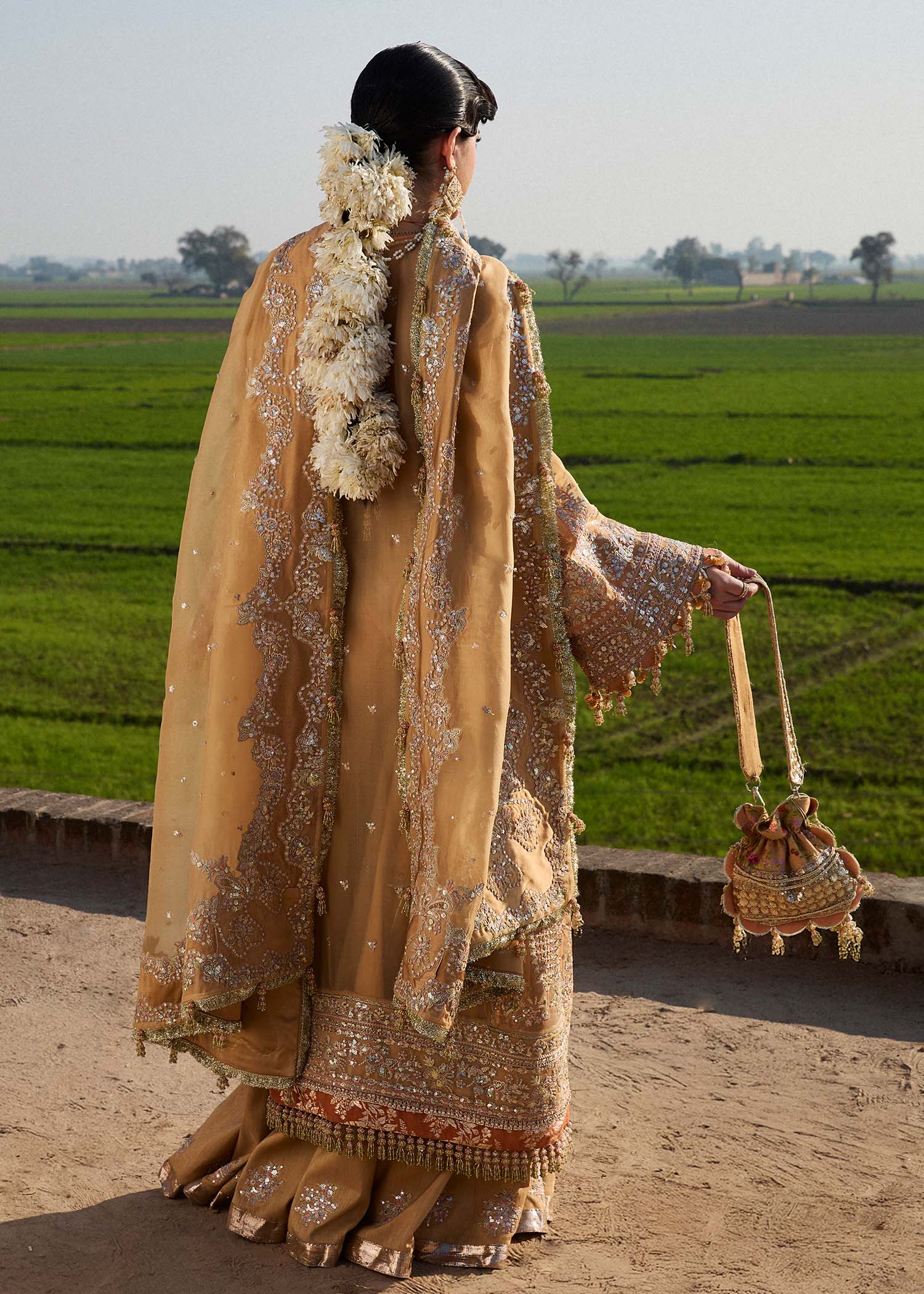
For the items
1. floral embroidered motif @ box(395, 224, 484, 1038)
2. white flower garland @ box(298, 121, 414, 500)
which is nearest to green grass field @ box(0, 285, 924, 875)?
floral embroidered motif @ box(395, 224, 484, 1038)

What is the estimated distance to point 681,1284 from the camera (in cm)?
276

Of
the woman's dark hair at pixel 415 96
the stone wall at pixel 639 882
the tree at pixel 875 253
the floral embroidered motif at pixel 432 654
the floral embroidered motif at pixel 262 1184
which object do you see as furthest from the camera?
the tree at pixel 875 253

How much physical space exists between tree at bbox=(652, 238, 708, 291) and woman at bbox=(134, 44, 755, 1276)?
12636 cm

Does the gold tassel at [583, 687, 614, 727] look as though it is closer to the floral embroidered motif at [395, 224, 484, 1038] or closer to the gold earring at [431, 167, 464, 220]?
the floral embroidered motif at [395, 224, 484, 1038]

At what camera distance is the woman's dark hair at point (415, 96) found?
2623 millimetres

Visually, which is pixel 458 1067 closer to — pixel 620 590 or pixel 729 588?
pixel 620 590

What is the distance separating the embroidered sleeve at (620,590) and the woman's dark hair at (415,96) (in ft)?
2.15

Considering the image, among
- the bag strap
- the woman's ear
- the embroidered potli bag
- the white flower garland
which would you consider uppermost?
the woman's ear

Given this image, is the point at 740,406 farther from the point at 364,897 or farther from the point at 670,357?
the point at 364,897

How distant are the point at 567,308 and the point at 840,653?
8266 cm

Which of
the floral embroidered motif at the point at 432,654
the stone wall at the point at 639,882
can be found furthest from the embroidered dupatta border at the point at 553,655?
the stone wall at the point at 639,882

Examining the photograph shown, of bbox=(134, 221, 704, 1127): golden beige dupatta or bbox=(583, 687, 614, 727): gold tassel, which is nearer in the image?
bbox=(134, 221, 704, 1127): golden beige dupatta

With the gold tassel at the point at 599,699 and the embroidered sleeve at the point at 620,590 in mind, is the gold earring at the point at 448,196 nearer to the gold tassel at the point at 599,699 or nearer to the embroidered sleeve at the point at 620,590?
the embroidered sleeve at the point at 620,590

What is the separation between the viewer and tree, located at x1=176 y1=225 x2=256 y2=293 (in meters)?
Answer: 108
